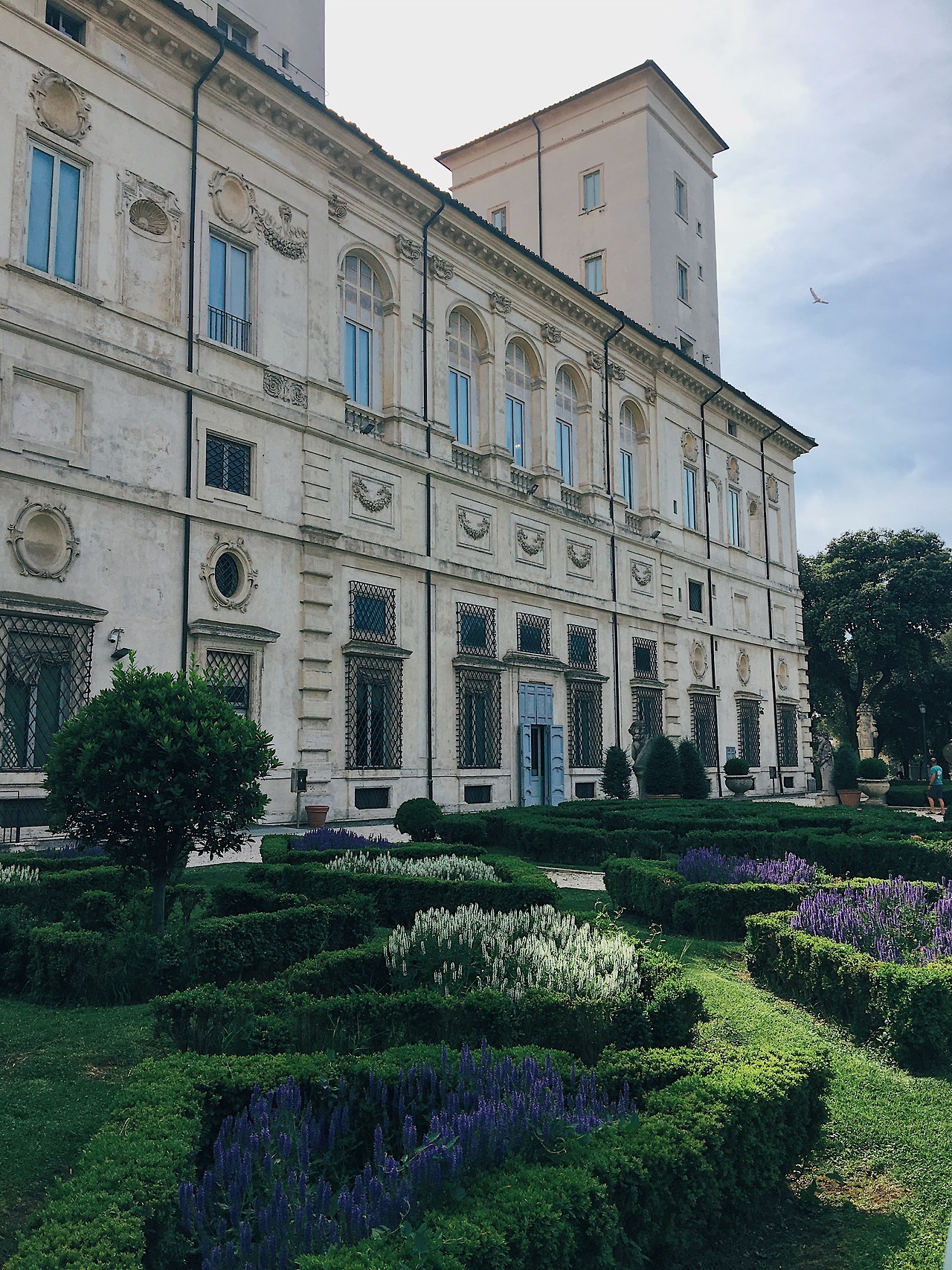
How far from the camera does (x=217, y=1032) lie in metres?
5.26

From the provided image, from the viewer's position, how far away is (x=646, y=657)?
31531mm

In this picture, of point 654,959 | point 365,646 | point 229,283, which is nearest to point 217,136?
point 229,283

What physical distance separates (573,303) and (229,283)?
12.9 metres

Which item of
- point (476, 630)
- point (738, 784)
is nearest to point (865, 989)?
point (476, 630)

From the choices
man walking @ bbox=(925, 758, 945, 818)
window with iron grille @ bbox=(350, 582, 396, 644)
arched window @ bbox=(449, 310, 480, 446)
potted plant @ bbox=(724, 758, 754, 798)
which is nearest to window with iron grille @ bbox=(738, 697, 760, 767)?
potted plant @ bbox=(724, 758, 754, 798)

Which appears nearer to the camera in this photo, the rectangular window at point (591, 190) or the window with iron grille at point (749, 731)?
the window with iron grille at point (749, 731)

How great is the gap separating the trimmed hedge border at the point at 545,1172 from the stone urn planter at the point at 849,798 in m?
27.3

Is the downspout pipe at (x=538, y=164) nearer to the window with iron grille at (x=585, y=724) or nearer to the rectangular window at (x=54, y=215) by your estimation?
the window with iron grille at (x=585, y=724)

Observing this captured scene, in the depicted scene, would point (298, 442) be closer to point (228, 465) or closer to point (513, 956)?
point (228, 465)

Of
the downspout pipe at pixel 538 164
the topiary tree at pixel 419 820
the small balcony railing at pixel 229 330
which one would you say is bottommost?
the topiary tree at pixel 419 820

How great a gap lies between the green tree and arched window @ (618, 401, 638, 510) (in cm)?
2351

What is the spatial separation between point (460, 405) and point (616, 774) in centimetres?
1080

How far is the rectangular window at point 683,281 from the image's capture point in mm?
38031

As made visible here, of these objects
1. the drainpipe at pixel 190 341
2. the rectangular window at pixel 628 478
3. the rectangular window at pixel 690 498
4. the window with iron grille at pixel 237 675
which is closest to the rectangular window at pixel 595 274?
the rectangular window at pixel 690 498
